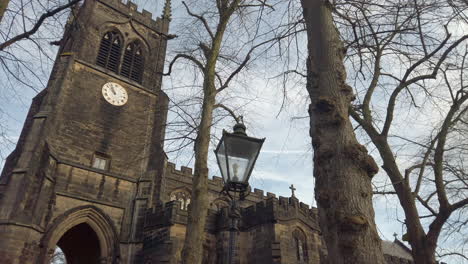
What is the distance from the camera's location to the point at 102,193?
15.7 metres

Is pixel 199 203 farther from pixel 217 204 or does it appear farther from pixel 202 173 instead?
pixel 217 204

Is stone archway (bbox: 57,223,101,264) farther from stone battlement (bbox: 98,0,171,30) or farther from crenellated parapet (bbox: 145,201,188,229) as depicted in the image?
stone battlement (bbox: 98,0,171,30)

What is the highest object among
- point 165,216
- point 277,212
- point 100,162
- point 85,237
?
point 100,162

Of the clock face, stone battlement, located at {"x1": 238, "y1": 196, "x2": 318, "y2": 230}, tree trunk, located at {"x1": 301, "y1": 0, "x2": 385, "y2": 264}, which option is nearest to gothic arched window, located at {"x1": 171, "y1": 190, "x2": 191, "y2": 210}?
the clock face

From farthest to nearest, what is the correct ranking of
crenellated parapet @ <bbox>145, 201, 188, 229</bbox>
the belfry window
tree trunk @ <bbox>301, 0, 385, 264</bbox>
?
the belfry window < crenellated parapet @ <bbox>145, 201, 188, 229</bbox> < tree trunk @ <bbox>301, 0, 385, 264</bbox>

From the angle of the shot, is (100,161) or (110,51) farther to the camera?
(110,51)

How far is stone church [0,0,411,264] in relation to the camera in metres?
13.5

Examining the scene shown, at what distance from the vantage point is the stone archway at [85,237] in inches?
536

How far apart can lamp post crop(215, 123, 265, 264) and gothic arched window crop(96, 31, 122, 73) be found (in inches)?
671

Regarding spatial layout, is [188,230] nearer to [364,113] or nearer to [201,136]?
[201,136]

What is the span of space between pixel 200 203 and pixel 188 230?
1.85ft

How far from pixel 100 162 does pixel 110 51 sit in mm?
7000

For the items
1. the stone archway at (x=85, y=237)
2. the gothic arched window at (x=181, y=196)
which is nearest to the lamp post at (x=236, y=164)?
the stone archway at (x=85, y=237)

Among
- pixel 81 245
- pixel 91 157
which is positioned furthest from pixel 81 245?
pixel 91 157
